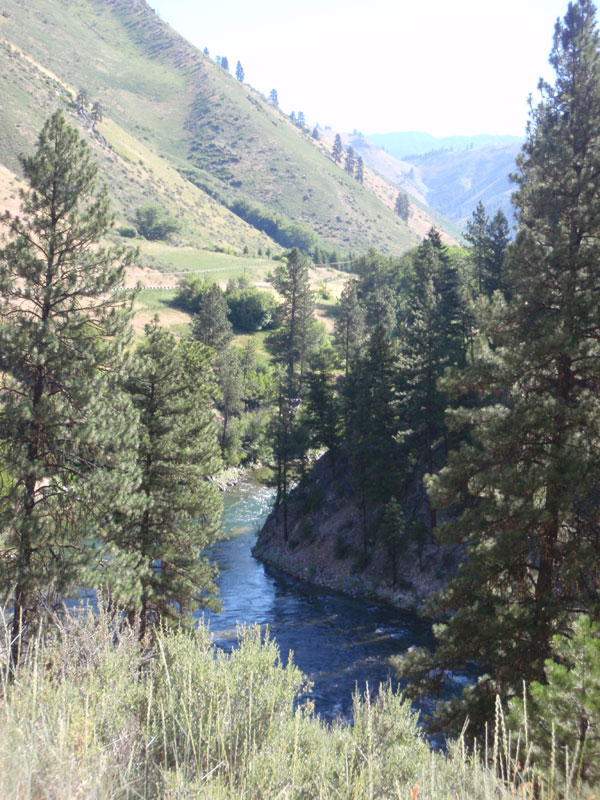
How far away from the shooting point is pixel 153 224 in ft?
470

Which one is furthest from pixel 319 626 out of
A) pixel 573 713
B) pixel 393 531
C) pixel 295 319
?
pixel 295 319

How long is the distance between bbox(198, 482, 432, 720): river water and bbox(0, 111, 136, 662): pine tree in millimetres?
10679

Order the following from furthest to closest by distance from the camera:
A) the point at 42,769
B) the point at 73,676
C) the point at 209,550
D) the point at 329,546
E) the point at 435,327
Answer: the point at 209,550 → the point at 329,546 → the point at 435,327 → the point at 73,676 → the point at 42,769

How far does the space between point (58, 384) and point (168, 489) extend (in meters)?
7.78

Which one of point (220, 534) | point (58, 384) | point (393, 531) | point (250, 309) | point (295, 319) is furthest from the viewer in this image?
point (250, 309)

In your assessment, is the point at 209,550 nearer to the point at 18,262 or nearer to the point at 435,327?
the point at 435,327

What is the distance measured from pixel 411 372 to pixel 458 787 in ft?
120

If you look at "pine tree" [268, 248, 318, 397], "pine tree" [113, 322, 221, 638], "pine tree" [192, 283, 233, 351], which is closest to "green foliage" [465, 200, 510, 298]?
"pine tree" [113, 322, 221, 638]

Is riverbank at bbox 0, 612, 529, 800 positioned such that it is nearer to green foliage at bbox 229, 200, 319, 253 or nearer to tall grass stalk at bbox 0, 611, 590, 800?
tall grass stalk at bbox 0, 611, 590, 800

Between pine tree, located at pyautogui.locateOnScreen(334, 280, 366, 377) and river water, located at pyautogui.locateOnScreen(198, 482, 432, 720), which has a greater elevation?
pine tree, located at pyautogui.locateOnScreen(334, 280, 366, 377)

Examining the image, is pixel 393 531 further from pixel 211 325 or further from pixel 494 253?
pixel 211 325

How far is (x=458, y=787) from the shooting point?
19.3ft

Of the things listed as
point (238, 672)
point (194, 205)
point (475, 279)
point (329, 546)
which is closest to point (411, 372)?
point (329, 546)

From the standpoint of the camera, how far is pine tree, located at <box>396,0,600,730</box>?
1258cm
